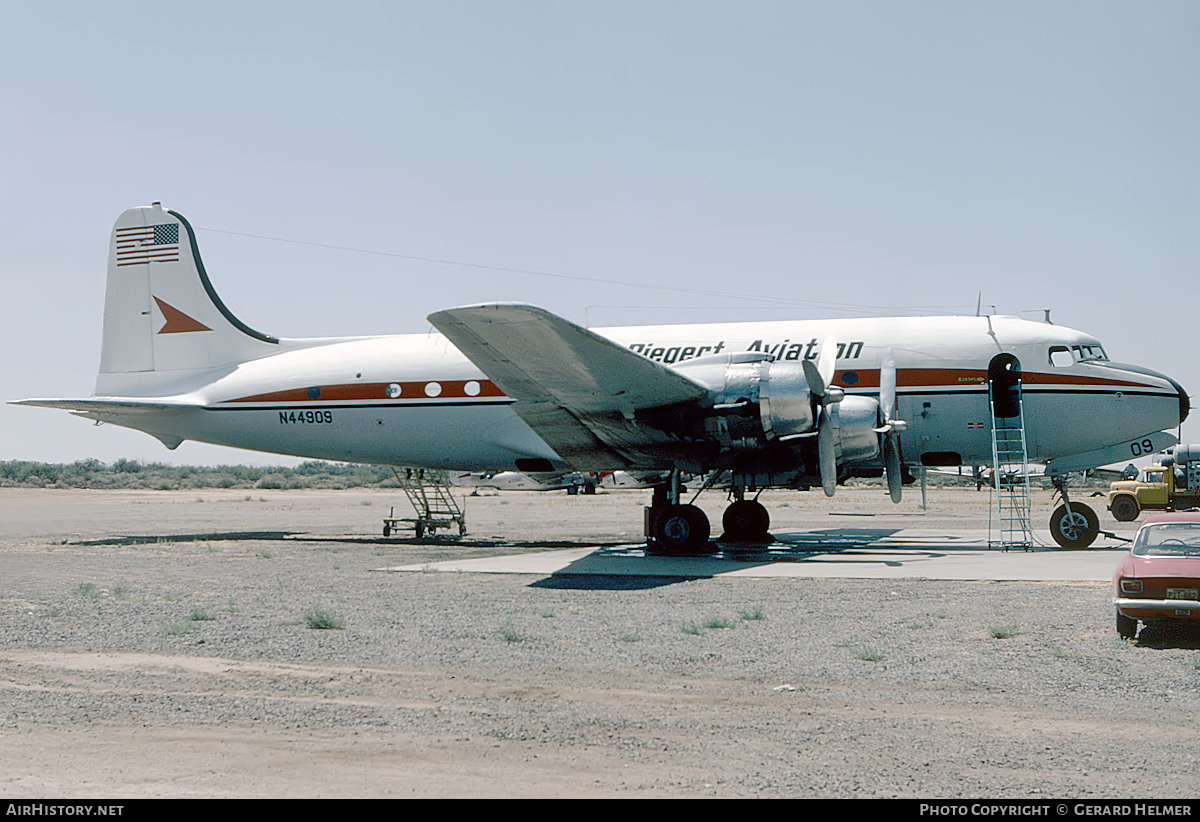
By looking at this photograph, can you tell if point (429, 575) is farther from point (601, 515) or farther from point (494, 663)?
point (601, 515)

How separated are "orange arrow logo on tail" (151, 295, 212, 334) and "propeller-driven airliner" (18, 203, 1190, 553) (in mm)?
52

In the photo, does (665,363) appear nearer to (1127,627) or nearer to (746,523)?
(746,523)

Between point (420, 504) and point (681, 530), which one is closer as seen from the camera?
point (681, 530)

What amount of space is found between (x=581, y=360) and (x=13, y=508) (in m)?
40.6

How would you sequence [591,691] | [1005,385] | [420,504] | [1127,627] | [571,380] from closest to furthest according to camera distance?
[591,691], [1127,627], [571,380], [1005,385], [420,504]

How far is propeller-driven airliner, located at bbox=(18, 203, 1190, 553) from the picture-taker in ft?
53.5

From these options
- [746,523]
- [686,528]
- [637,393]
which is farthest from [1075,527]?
[637,393]

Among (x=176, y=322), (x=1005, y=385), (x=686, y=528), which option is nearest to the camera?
(x=686, y=528)

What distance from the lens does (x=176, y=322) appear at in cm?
2427

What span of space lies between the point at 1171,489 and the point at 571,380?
93.6 ft

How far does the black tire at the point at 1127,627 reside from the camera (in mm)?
9273

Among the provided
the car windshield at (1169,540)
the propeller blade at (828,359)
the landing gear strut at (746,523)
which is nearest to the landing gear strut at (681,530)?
the landing gear strut at (746,523)

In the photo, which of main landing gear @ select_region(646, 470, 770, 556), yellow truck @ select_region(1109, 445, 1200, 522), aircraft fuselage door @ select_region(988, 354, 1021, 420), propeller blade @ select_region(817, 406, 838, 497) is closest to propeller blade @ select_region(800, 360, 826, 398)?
propeller blade @ select_region(817, 406, 838, 497)
